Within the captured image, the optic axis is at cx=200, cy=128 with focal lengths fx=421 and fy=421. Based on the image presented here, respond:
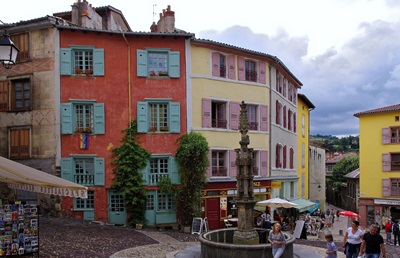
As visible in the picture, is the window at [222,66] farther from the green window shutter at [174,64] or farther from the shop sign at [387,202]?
the shop sign at [387,202]

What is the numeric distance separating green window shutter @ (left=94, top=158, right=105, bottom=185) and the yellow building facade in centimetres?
2514

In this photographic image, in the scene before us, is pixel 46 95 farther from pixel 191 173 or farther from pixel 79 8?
pixel 191 173

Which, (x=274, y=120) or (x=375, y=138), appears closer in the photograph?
(x=274, y=120)

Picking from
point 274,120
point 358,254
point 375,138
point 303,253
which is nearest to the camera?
point 358,254

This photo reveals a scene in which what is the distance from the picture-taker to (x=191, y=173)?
2305cm

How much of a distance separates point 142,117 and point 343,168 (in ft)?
148

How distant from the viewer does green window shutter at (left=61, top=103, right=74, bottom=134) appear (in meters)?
22.9

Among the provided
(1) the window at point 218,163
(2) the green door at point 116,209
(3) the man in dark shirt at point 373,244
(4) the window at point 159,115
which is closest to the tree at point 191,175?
(4) the window at point 159,115

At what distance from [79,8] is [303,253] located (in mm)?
19215

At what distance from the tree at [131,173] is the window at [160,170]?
38 centimetres

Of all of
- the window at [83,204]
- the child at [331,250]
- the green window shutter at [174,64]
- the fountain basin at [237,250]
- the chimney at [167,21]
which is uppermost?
the chimney at [167,21]

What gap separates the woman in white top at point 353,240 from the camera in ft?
36.2

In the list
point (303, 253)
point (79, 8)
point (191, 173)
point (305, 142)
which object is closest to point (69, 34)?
point (79, 8)

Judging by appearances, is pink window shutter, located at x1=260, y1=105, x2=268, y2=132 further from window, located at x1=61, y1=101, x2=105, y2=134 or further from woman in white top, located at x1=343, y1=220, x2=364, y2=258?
woman in white top, located at x1=343, y1=220, x2=364, y2=258
